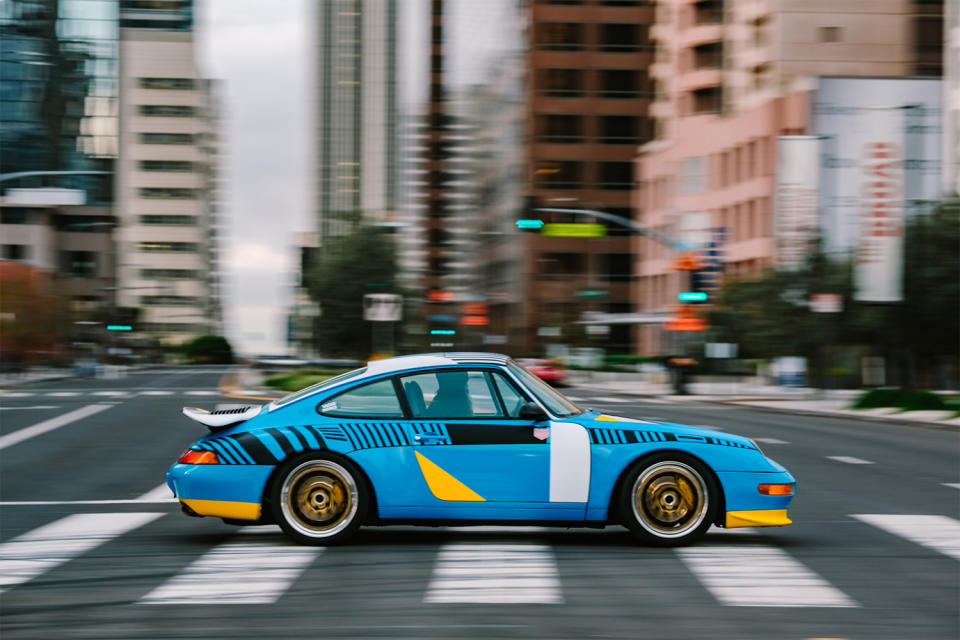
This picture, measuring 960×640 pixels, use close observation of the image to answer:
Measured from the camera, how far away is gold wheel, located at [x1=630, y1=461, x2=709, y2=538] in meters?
9.14

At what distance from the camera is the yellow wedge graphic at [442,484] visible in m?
9.16

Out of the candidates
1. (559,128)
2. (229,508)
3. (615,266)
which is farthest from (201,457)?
(559,128)

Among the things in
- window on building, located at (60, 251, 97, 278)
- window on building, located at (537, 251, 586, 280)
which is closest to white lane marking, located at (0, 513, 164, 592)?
window on building, located at (537, 251, 586, 280)

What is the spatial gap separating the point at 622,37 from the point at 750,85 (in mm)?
24776

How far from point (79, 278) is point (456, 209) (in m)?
41.2

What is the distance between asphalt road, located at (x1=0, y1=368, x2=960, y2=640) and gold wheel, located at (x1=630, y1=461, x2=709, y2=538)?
0.67 feet

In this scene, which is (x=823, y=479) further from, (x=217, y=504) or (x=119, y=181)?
(x=119, y=181)

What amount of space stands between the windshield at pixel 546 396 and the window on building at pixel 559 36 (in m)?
93.1

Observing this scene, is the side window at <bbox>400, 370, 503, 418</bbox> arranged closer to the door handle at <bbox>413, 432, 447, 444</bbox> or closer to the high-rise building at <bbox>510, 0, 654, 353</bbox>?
the door handle at <bbox>413, 432, 447, 444</bbox>

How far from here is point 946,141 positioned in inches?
2430

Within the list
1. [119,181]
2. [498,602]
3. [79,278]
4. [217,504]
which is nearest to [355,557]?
[217,504]

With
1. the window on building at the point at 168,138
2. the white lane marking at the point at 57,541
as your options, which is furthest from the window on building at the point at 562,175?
the white lane marking at the point at 57,541

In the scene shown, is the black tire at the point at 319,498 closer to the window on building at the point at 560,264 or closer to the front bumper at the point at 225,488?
the front bumper at the point at 225,488

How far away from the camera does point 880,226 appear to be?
4131cm
